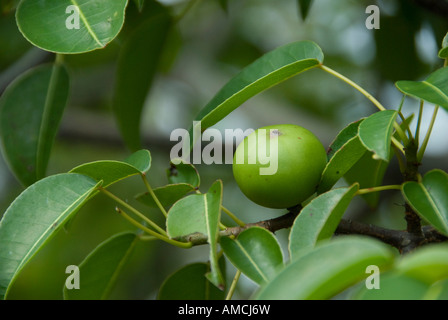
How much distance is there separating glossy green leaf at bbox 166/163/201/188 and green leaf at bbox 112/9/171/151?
511mm

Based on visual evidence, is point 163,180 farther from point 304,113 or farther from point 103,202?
point 304,113

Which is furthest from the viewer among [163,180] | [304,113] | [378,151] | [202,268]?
[163,180]

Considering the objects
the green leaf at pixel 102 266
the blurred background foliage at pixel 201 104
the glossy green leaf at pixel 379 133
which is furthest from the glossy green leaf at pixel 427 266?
the blurred background foliage at pixel 201 104

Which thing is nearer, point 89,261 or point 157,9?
point 89,261

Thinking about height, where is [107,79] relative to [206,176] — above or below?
above

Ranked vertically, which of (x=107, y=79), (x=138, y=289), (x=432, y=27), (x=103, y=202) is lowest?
(x=138, y=289)

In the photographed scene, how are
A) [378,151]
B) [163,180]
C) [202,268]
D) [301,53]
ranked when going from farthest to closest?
[163,180]
[202,268]
[301,53]
[378,151]

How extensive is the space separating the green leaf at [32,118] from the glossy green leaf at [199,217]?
0.54 metres

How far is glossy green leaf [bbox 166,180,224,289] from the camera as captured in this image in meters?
0.66

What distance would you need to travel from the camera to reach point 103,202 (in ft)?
7.97

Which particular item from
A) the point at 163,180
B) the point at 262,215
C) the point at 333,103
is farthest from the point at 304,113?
the point at 163,180

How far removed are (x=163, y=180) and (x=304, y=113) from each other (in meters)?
0.74

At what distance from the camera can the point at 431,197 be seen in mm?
737

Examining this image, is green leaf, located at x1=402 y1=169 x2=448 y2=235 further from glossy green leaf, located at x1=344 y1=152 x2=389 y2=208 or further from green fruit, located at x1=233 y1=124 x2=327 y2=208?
glossy green leaf, located at x1=344 y1=152 x2=389 y2=208
